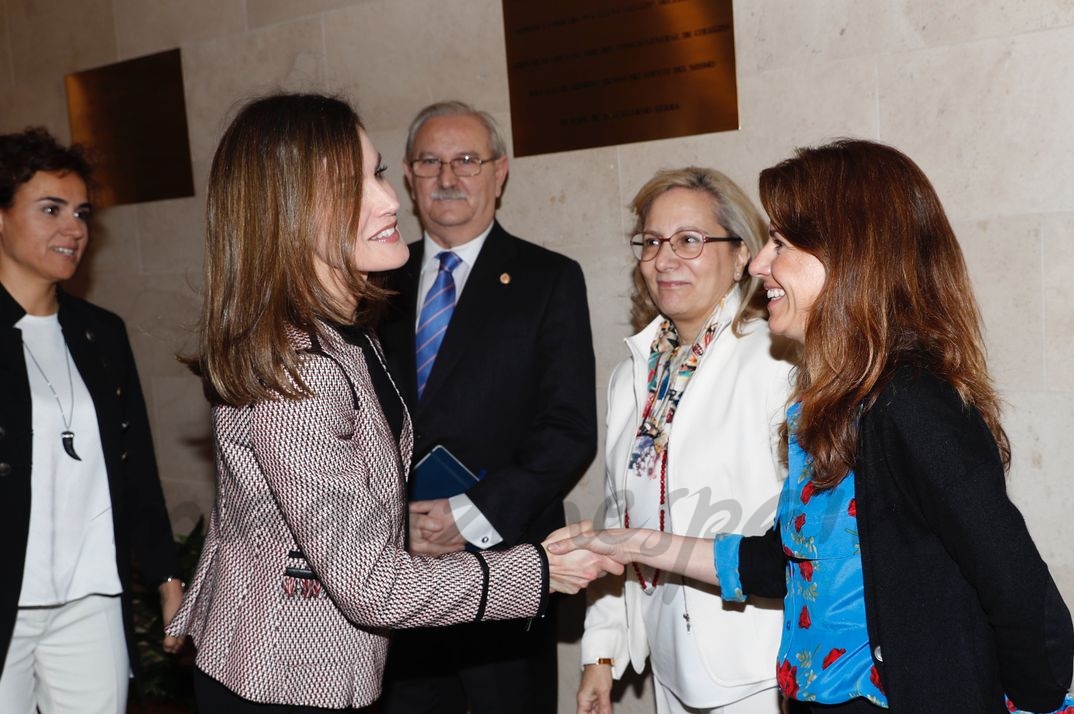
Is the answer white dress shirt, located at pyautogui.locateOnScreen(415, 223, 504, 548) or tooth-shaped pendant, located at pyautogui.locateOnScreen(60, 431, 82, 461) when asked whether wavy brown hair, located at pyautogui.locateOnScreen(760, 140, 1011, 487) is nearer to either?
white dress shirt, located at pyautogui.locateOnScreen(415, 223, 504, 548)

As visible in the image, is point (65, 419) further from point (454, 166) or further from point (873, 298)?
point (873, 298)

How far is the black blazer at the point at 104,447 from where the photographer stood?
2.58 metres

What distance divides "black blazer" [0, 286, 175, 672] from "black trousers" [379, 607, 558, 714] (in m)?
0.76

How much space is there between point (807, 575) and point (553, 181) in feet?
6.22

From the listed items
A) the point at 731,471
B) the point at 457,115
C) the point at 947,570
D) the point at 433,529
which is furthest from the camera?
the point at 457,115

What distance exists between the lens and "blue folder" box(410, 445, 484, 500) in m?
2.68

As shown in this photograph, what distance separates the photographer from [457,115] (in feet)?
10.1

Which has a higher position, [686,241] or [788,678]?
[686,241]

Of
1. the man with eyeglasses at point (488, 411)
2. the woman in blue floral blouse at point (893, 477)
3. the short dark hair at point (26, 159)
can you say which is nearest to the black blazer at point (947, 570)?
the woman in blue floral blouse at point (893, 477)

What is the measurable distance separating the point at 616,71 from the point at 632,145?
9.4 inches

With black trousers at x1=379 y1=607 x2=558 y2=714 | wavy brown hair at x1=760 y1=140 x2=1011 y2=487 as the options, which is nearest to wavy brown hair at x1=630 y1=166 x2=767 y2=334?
wavy brown hair at x1=760 y1=140 x2=1011 y2=487

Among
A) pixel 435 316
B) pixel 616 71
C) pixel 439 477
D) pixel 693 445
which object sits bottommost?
pixel 439 477

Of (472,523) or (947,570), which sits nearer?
(947,570)

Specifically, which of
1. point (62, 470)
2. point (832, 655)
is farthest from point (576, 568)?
point (62, 470)
